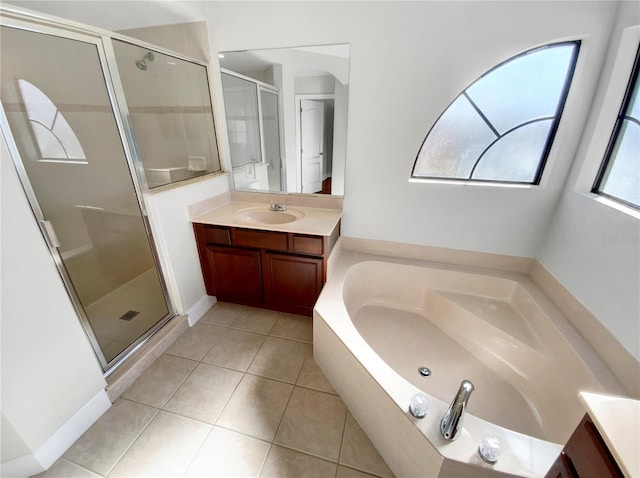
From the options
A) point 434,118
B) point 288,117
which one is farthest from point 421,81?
point 288,117

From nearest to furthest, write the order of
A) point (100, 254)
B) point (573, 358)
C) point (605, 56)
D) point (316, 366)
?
point (573, 358) → point (605, 56) → point (316, 366) → point (100, 254)

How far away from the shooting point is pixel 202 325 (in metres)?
2.05

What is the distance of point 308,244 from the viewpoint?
1.79 m

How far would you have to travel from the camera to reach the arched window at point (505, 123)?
1559mm

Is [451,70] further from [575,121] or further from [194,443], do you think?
[194,443]

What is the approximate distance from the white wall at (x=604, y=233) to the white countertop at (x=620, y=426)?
825 millimetres

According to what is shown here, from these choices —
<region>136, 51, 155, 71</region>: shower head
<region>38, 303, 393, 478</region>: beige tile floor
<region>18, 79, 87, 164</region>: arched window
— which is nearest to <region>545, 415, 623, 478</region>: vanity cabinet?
<region>38, 303, 393, 478</region>: beige tile floor

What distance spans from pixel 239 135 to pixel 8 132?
54.9 inches

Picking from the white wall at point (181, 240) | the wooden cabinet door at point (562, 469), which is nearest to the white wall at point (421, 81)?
the white wall at point (181, 240)

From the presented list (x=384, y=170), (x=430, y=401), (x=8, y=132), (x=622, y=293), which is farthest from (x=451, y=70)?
(x=8, y=132)

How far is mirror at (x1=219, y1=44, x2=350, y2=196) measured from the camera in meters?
1.85

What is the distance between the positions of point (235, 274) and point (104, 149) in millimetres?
1247

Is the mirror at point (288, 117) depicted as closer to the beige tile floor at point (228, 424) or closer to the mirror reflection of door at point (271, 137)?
the mirror reflection of door at point (271, 137)

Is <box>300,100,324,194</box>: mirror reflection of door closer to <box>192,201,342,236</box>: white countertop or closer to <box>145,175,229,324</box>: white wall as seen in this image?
<box>192,201,342,236</box>: white countertop
